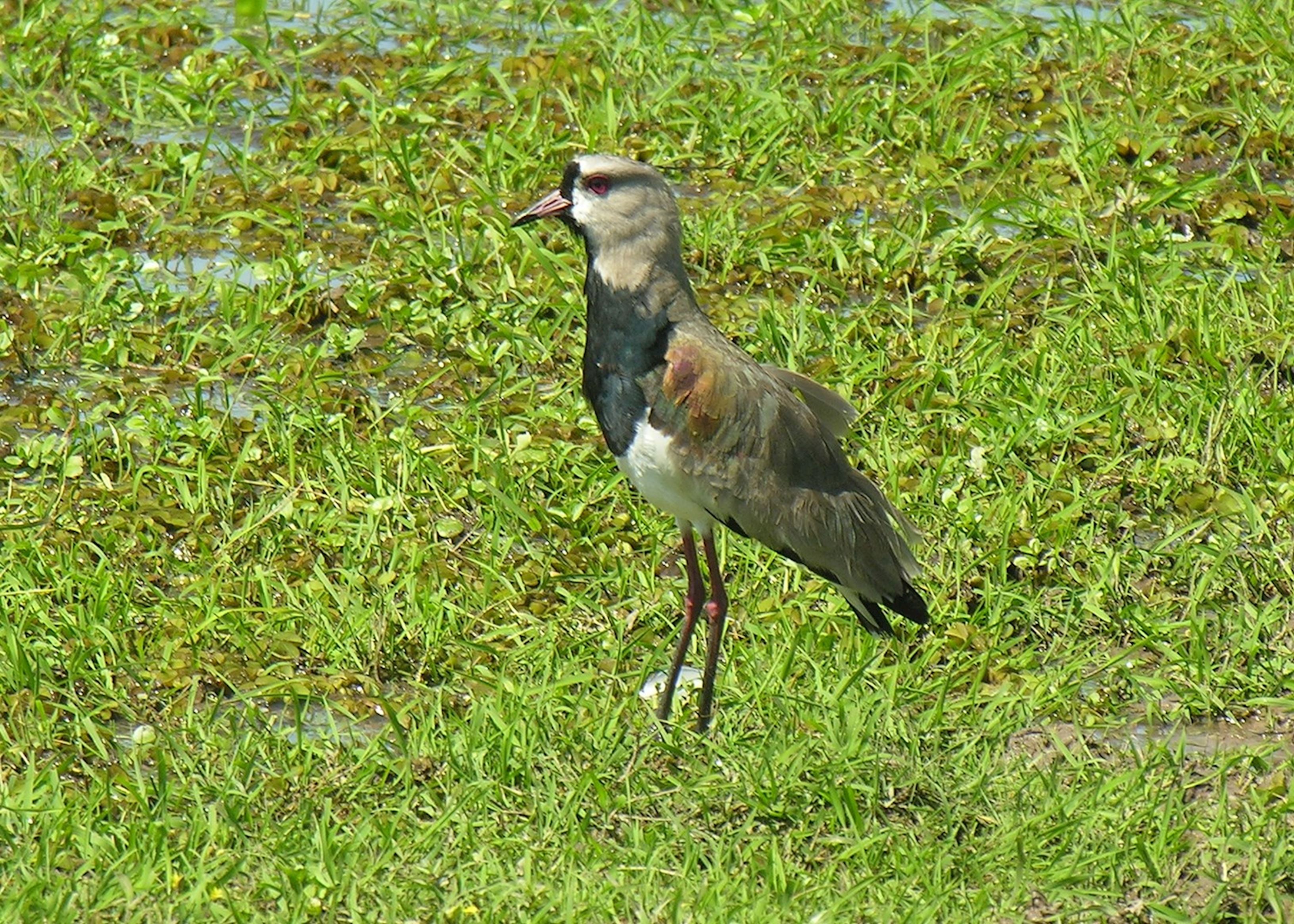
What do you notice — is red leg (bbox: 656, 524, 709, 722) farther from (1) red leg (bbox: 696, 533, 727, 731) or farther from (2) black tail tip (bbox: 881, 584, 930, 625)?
(2) black tail tip (bbox: 881, 584, 930, 625)

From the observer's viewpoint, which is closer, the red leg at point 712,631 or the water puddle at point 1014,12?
the red leg at point 712,631

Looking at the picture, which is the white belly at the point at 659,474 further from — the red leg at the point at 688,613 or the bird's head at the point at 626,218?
the bird's head at the point at 626,218

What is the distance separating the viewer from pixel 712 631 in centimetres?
496

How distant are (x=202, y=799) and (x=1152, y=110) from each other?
4.93m

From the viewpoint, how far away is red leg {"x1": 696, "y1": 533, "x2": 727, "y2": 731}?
4.83 meters

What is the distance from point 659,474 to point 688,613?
1.49ft

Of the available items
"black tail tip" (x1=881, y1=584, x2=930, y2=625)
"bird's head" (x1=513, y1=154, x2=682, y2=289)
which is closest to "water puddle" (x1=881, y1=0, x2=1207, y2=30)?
"bird's head" (x1=513, y1=154, x2=682, y2=289)

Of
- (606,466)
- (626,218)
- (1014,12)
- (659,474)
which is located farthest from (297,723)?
(1014,12)

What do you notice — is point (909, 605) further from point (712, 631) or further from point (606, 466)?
point (606, 466)

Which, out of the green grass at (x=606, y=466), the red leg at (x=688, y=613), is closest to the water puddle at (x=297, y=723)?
the green grass at (x=606, y=466)

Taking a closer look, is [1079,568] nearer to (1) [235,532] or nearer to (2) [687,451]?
(2) [687,451]

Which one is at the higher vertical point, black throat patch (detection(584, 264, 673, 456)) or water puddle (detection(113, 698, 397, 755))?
black throat patch (detection(584, 264, 673, 456))

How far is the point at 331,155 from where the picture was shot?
7.43 meters

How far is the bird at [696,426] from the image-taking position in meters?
4.77
